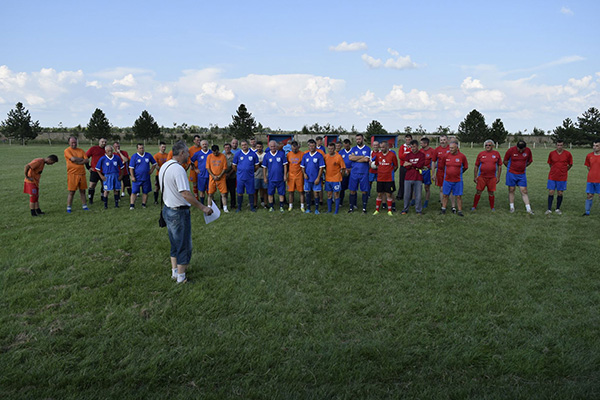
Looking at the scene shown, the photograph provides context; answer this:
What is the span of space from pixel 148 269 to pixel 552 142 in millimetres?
72204

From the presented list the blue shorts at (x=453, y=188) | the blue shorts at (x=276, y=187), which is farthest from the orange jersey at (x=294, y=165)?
the blue shorts at (x=453, y=188)

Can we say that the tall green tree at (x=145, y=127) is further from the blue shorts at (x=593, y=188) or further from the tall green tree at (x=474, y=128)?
the blue shorts at (x=593, y=188)

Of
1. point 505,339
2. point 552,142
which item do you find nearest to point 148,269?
point 505,339

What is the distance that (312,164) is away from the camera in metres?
9.75

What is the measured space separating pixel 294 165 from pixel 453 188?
168 inches

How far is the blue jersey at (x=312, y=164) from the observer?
9.71m

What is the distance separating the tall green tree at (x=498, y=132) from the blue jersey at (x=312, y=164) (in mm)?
60248

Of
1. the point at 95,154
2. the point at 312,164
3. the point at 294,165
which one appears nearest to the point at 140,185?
the point at 95,154

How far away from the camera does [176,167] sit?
4973mm

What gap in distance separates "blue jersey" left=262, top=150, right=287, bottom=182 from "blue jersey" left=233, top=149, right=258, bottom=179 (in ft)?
1.29

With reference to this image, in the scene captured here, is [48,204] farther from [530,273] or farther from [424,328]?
[530,273]

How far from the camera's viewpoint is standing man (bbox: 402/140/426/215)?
30.7 ft

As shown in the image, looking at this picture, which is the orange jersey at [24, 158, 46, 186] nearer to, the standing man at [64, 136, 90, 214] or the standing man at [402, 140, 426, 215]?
the standing man at [64, 136, 90, 214]

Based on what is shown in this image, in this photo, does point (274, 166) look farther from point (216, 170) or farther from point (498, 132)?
point (498, 132)
